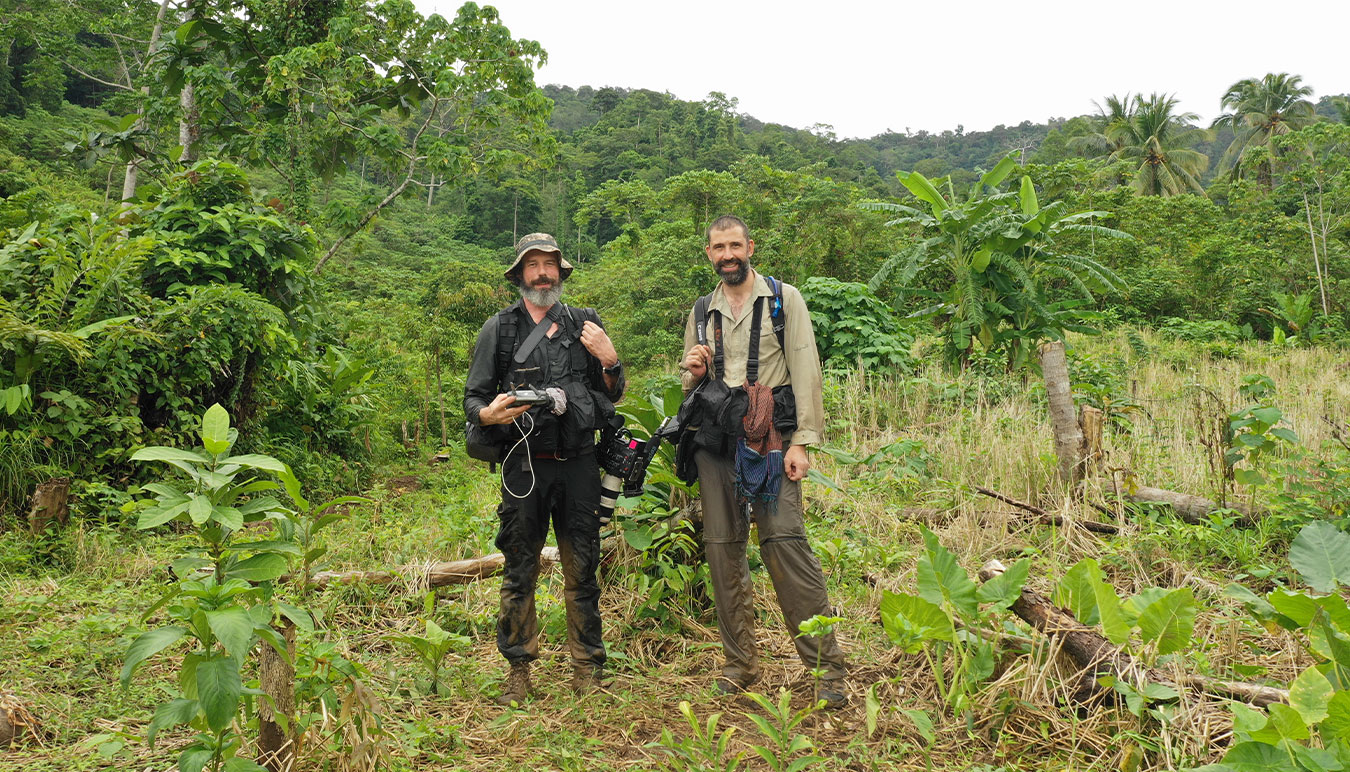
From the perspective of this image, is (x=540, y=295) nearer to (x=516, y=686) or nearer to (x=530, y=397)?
(x=530, y=397)

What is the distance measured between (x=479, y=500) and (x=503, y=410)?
12.1 feet

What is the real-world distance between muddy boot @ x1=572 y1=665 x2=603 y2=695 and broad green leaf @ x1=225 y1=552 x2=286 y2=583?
1604mm

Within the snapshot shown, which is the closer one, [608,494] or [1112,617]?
[1112,617]

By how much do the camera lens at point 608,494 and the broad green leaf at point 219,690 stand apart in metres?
1.61

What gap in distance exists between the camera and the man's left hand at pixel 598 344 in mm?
3205

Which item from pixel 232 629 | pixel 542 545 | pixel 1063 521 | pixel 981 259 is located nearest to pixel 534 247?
pixel 542 545

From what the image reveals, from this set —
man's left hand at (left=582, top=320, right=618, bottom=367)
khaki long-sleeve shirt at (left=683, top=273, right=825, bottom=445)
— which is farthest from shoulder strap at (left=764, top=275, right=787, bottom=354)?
man's left hand at (left=582, top=320, right=618, bottom=367)

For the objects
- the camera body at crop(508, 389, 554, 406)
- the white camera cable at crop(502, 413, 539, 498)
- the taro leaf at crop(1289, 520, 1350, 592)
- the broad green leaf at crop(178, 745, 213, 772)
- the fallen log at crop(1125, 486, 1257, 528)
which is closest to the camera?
the broad green leaf at crop(178, 745, 213, 772)

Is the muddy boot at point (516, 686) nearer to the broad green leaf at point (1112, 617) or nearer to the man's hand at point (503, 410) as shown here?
the man's hand at point (503, 410)

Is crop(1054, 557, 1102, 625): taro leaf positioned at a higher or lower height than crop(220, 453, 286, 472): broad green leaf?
lower

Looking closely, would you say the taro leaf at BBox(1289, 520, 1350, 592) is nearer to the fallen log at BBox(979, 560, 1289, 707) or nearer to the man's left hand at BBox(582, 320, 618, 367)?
the fallen log at BBox(979, 560, 1289, 707)

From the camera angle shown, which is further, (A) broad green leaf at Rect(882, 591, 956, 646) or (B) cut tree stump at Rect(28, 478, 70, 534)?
(B) cut tree stump at Rect(28, 478, 70, 534)

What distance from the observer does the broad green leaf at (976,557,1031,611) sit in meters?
2.79

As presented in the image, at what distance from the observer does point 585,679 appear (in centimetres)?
328
